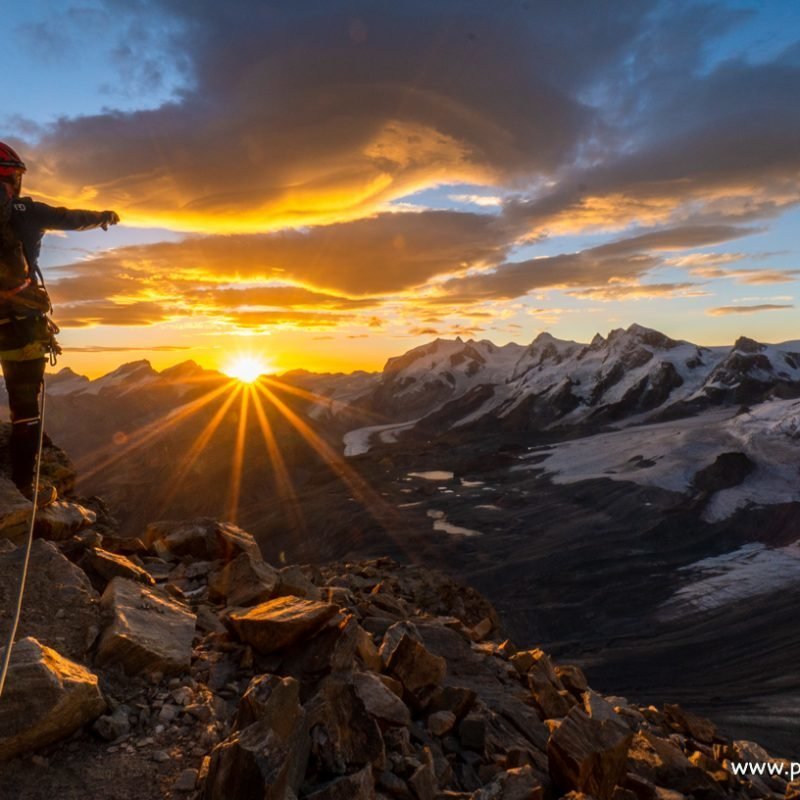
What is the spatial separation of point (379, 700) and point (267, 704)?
1577 millimetres

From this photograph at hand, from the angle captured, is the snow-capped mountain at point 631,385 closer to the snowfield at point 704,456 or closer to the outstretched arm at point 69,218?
the snowfield at point 704,456

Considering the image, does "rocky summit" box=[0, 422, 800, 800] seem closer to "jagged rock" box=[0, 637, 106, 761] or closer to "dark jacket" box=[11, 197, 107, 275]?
"jagged rock" box=[0, 637, 106, 761]

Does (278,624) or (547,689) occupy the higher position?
(278,624)

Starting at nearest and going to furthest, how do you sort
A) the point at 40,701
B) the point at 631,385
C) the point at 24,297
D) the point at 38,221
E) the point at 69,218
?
1. the point at 40,701
2. the point at 38,221
3. the point at 69,218
4. the point at 24,297
5. the point at 631,385

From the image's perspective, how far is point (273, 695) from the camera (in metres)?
4.45

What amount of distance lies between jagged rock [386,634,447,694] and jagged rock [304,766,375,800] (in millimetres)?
2050

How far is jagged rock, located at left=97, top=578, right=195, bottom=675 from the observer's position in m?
5.27

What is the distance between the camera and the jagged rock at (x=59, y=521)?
Answer: 7707 mm

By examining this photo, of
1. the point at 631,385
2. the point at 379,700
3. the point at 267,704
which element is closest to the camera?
the point at 267,704

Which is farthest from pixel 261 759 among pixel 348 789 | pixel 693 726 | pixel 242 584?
pixel 693 726

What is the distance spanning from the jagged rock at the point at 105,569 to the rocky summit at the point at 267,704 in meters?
0.03

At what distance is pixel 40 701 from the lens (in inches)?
162

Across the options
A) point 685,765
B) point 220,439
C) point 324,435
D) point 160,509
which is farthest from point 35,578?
point 324,435

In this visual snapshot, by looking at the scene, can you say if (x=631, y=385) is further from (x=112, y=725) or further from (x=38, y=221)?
(x=112, y=725)
